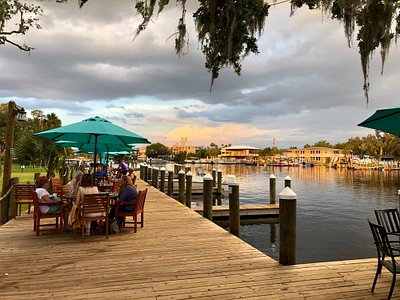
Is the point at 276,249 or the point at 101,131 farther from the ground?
the point at 101,131

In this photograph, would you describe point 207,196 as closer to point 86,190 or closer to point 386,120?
point 86,190

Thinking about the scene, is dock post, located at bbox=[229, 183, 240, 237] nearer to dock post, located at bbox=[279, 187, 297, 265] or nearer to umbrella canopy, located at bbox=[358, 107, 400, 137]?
→ dock post, located at bbox=[279, 187, 297, 265]

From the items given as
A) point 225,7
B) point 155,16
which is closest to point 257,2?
point 225,7

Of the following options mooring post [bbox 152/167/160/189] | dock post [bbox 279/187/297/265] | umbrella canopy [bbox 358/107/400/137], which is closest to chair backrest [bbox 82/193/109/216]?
dock post [bbox 279/187/297/265]

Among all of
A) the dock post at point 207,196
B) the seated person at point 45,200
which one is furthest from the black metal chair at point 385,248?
the seated person at point 45,200

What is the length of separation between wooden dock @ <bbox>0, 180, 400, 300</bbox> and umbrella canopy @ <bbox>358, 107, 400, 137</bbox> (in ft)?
6.58

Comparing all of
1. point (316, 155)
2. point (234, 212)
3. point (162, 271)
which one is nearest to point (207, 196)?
point (234, 212)

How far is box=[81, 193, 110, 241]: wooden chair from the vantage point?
6.05 m

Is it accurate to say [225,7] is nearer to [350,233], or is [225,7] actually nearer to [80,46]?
[80,46]

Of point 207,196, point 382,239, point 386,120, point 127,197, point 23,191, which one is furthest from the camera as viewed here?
point 207,196

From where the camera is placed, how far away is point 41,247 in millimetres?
5645

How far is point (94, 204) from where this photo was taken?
6.13 m

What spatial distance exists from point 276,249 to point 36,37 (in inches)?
546

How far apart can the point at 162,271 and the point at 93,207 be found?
234cm
